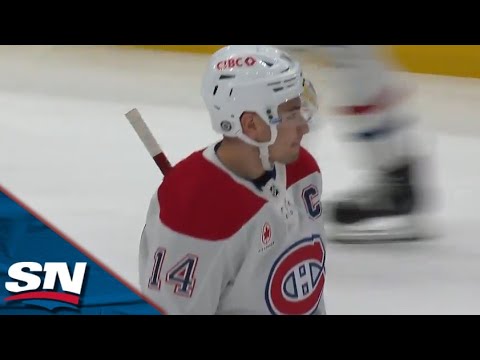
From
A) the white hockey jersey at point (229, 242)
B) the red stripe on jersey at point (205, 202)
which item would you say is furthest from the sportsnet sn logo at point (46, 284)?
the red stripe on jersey at point (205, 202)

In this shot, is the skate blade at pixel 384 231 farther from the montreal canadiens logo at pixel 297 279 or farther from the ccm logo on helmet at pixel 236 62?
the ccm logo on helmet at pixel 236 62

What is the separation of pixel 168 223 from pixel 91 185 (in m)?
0.73

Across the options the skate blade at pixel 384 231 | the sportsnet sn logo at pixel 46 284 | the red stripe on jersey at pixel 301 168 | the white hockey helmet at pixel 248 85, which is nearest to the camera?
the white hockey helmet at pixel 248 85

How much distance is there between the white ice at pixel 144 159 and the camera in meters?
2.39

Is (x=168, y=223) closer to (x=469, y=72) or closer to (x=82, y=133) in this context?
(x=82, y=133)

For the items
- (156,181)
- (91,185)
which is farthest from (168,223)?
(91,185)

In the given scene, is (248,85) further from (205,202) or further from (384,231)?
(384,231)

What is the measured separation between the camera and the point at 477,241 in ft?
8.15

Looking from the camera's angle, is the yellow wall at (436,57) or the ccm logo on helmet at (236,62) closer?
the ccm logo on helmet at (236,62)

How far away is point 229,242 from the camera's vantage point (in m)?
1.89

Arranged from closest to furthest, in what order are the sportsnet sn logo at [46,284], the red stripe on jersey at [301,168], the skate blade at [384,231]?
the red stripe on jersey at [301,168] → the sportsnet sn logo at [46,284] → the skate blade at [384,231]

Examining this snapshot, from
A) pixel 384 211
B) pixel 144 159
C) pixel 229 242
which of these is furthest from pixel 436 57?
pixel 229 242

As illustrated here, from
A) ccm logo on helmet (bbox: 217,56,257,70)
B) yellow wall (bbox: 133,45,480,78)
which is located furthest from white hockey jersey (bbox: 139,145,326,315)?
yellow wall (bbox: 133,45,480,78)

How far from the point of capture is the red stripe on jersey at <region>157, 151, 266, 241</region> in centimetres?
186
